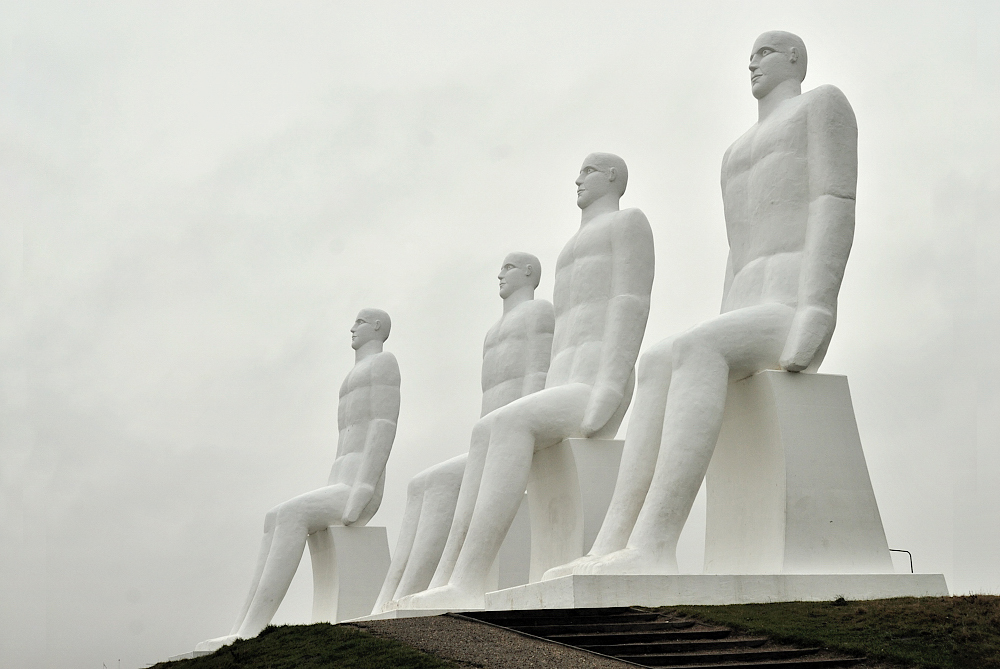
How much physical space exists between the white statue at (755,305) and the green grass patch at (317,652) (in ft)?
6.64

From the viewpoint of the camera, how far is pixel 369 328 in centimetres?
1753

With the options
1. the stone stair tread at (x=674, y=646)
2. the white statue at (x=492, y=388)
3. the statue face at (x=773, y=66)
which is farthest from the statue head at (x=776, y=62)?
the stone stair tread at (x=674, y=646)

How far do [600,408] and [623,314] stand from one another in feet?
3.42

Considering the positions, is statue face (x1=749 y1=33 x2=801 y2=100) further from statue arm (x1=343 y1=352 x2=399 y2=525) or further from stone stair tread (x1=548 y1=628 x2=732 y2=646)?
statue arm (x1=343 y1=352 x2=399 y2=525)

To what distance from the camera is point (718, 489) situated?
1045 centimetres

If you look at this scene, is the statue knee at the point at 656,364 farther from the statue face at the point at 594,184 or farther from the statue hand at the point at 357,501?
the statue hand at the point at 357,501

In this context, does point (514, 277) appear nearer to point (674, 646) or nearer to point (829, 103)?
point (829, 103)

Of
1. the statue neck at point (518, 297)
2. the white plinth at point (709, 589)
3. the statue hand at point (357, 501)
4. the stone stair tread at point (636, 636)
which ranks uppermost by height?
the statue neck at point (518, 297)

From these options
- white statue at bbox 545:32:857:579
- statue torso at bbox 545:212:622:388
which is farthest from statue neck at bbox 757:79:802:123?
statue torso at bbox 545:212:622:388

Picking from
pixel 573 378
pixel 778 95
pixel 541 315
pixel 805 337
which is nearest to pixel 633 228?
pixel 573 378

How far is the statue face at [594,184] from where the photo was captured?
13086 mm

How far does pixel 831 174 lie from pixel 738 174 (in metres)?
1.00

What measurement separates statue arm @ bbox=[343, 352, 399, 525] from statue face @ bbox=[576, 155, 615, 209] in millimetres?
4868

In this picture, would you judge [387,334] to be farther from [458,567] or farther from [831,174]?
[831,174]
